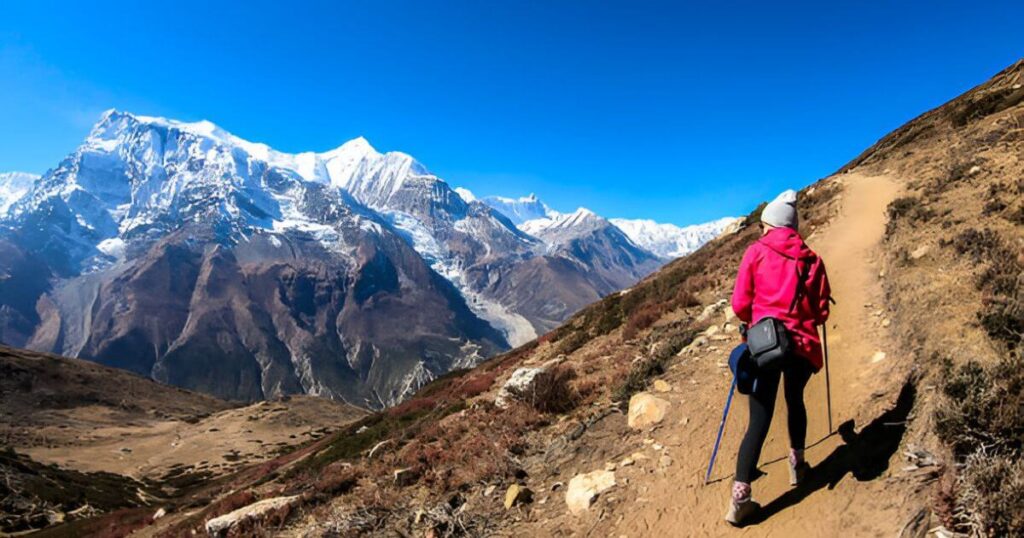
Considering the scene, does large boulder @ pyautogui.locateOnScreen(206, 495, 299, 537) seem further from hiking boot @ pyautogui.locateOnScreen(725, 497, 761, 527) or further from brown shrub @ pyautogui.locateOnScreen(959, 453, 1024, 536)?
brown shrub @ pyautogui.locateOnScreen(959, 453, 1024, 536)

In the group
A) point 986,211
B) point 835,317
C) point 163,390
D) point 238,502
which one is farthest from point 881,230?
point 163,390

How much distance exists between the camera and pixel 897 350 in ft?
30.9

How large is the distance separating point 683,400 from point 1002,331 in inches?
214

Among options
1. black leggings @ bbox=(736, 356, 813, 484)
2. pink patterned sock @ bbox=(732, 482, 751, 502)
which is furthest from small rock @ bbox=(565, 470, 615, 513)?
black leggings @ bbox=(736, 356, 813, 484)

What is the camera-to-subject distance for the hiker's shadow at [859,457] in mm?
6676

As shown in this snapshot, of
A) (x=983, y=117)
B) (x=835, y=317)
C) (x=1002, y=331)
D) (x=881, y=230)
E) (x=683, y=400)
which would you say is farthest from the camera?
(x=983, y=117)

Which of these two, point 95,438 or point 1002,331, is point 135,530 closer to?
point 1002,331

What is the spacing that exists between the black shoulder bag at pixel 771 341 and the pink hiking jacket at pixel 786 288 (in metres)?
0.06

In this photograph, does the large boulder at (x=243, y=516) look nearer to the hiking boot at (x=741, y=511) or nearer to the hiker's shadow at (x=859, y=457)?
the hiking boot at (x=741, y=511)

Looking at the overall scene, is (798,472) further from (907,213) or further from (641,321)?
(907,213)

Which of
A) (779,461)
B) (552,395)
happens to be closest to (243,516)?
(552,395)

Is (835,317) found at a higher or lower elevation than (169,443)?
higher

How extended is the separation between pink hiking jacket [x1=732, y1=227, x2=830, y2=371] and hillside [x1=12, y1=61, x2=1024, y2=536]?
6.47ft

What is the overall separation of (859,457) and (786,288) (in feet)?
9.90
